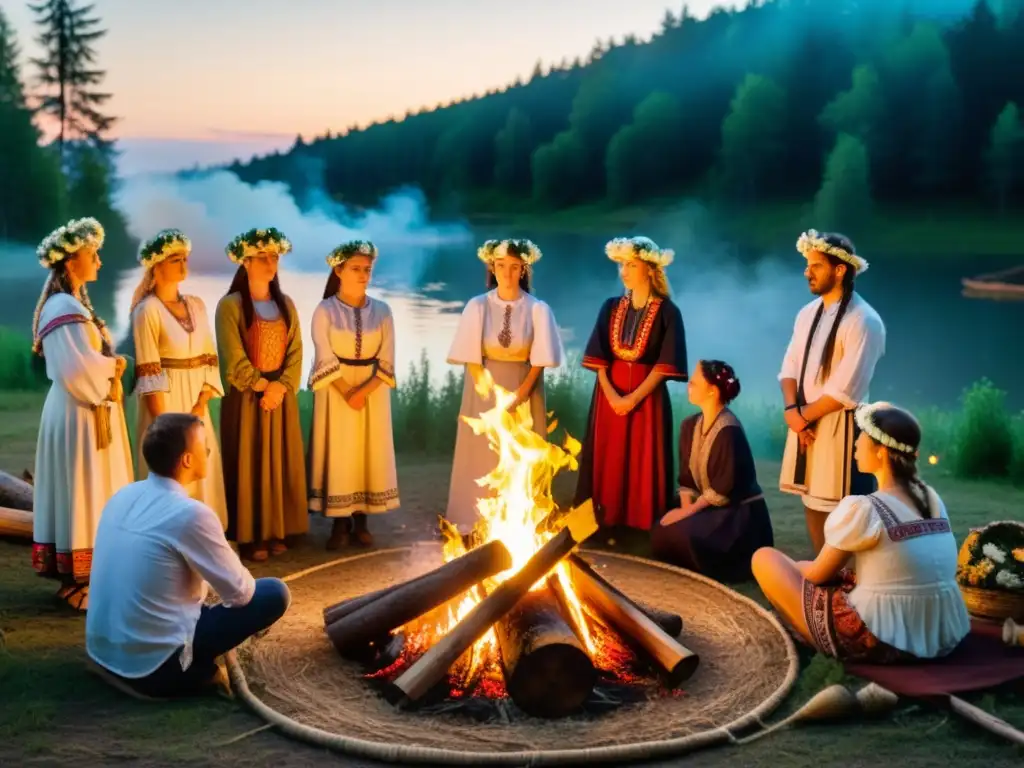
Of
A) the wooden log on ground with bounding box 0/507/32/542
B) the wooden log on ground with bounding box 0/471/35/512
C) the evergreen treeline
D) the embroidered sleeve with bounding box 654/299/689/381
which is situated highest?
the evergreen treeline

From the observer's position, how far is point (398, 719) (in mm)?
4340

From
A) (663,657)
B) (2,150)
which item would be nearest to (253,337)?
(663,657)

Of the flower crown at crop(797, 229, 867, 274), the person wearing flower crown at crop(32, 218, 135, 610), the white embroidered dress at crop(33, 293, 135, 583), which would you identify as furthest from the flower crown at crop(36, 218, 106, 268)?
the flower crown at crop(797, 229, 867, 274)

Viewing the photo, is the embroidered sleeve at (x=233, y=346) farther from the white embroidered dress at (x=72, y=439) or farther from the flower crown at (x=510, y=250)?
the flower crown at (x=510, y=250)

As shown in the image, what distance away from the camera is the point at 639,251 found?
675 cm

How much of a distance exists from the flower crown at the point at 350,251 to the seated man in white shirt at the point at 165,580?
2409mm

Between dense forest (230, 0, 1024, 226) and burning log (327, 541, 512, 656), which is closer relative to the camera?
burning log (327, 541, 512, 656)

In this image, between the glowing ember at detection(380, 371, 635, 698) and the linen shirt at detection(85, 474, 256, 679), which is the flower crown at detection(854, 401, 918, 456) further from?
the linen shirt at detection(85, 474, 256, 679)

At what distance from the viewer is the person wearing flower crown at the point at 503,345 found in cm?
691

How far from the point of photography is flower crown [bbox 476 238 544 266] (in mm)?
6852

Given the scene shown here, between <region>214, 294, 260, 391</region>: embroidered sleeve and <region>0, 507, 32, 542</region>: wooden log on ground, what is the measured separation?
68.1 inches

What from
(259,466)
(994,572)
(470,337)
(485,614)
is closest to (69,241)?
(259,466)

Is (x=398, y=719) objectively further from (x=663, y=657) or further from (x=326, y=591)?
(x=326, y=591)

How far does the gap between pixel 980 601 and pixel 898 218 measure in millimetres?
9998
